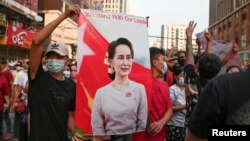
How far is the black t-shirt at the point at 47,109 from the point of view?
11.6 ft

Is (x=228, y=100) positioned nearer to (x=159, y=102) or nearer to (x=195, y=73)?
(x=159, y=102)

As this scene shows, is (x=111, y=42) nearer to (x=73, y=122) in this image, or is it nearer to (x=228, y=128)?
(x=73, y=122)

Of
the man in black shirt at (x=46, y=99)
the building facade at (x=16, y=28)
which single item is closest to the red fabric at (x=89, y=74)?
the man in black shirt at (x=46, y=99)

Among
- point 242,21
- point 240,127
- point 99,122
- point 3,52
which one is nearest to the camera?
point 240,127

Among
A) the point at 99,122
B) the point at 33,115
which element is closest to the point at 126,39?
the point at 99,122

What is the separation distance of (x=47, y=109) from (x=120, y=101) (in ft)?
2.01

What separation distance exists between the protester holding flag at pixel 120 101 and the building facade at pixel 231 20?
54811mm

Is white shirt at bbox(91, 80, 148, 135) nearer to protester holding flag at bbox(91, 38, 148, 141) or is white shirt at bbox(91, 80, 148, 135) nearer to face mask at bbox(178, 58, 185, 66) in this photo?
protester holding flag at bbox(91, 38, 148, 141)

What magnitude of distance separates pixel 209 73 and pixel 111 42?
0.90m

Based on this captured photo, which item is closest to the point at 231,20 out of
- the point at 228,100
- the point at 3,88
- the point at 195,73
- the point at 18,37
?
the point at 18,37

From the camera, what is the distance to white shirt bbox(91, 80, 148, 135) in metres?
3.53

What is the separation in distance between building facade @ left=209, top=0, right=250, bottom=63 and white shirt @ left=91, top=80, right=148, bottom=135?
54.9 meters

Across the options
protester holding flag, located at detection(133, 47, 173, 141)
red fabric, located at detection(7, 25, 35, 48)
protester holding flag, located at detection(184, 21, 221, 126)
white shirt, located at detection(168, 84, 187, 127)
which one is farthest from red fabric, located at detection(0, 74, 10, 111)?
red fabric, located at detection(7, 25, 35, 48)

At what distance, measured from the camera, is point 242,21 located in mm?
73125
